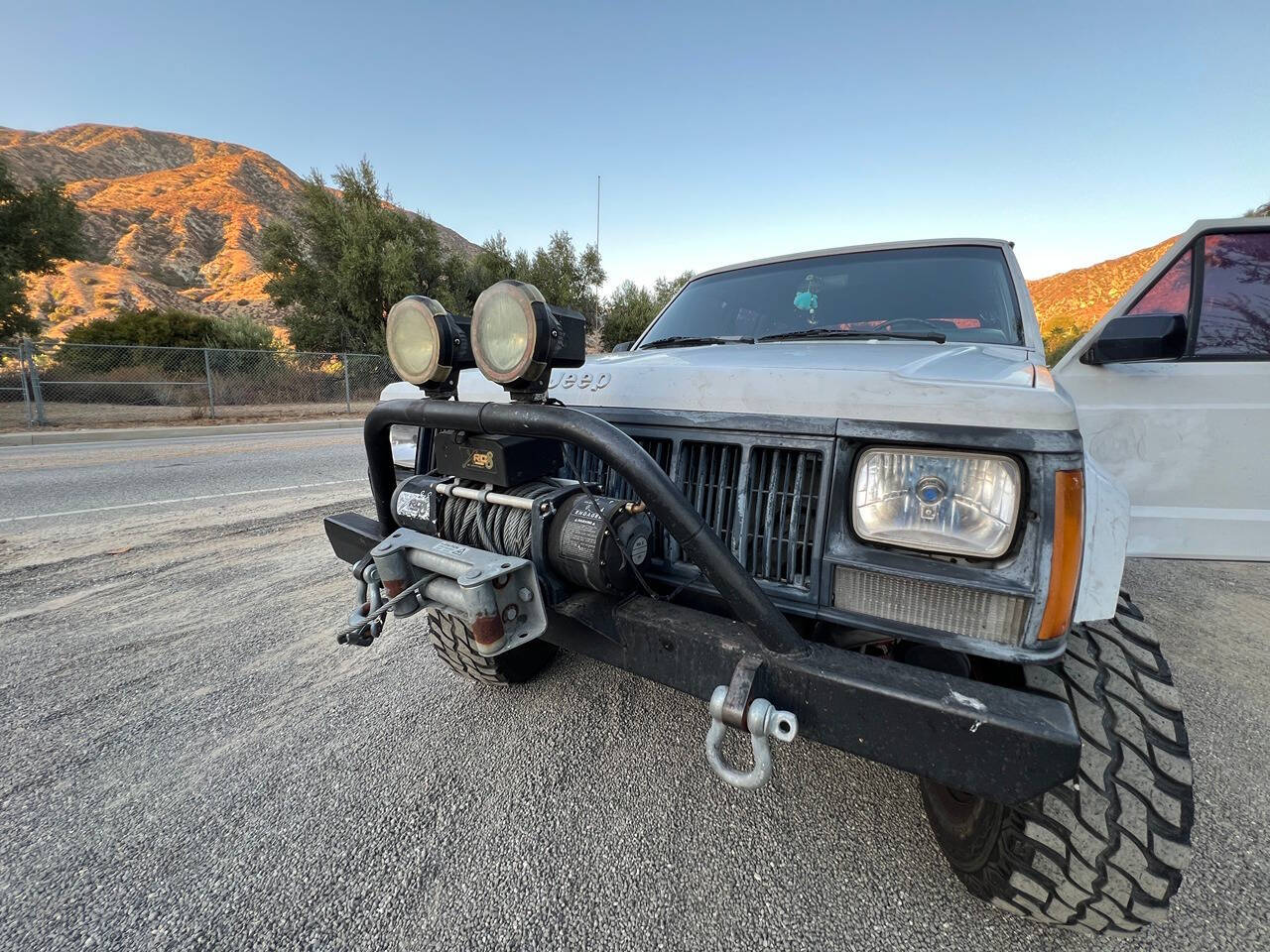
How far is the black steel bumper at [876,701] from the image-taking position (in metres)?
0.98

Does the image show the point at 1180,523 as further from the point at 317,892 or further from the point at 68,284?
the point at 68,284

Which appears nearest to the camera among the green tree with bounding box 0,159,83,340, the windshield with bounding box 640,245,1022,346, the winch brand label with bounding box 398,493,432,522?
the winch brand label with bounding box 398,493,432,522

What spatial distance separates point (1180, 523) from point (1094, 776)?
1.67m

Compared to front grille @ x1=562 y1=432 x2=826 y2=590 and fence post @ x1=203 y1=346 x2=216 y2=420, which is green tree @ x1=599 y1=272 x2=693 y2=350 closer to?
fence post @ x1=203 y1=346 x2=216 y2=420

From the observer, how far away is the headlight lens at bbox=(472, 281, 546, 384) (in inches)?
48.2

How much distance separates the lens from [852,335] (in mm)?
2012

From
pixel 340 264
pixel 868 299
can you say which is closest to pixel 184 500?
pixel 868 299

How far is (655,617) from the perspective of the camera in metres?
1.31

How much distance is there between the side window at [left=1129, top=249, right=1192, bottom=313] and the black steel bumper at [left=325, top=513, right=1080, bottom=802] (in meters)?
2.35

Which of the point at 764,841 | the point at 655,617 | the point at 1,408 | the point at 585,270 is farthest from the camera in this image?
the point at 585,270

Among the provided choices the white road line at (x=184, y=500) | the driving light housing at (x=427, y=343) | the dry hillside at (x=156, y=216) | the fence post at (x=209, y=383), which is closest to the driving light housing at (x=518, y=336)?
the driving light housing at (x=427, y=343)

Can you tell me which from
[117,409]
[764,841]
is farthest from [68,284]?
[764,841]

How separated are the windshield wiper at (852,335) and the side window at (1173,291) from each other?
124 cm

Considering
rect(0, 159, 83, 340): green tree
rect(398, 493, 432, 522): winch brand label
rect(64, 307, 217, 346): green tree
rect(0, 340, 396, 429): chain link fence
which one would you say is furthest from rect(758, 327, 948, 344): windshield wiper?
rect(64, 307, 217, 346): green tree
